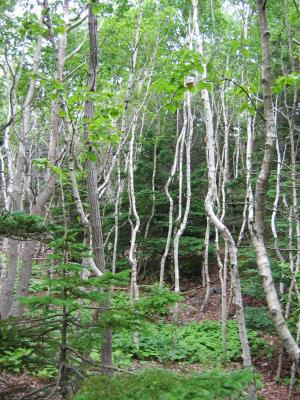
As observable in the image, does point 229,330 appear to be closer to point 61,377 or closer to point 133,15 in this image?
point 61,377

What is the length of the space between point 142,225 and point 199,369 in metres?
6.65

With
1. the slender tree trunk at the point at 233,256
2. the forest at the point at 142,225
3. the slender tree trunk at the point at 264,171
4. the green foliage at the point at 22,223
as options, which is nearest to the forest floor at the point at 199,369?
the forest at the point at 142,225

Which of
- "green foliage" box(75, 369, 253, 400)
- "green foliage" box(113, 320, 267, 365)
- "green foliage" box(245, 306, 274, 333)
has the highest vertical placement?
"green foliage" box(75, 369, 253, 400)

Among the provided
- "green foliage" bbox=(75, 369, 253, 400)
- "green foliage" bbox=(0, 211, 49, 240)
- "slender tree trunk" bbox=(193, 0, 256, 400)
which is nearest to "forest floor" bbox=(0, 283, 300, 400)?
"green foliage" bbox=(75, 369, 253, 400)

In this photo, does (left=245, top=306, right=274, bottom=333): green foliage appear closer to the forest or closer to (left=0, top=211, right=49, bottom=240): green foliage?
the forest

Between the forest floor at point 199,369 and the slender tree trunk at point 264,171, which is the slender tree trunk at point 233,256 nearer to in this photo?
the slender tree trunk at point 264,171

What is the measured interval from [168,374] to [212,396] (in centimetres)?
33

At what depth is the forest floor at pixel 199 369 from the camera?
2.70 metres

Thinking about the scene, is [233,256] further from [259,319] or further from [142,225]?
[142,225]

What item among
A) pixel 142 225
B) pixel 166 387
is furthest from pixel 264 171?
pixel 142 225

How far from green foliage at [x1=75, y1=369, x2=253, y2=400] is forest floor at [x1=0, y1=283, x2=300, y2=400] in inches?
35.2

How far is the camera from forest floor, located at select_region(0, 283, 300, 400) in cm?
270

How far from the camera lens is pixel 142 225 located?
13.0 metres

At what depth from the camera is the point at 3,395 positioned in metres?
2.54
